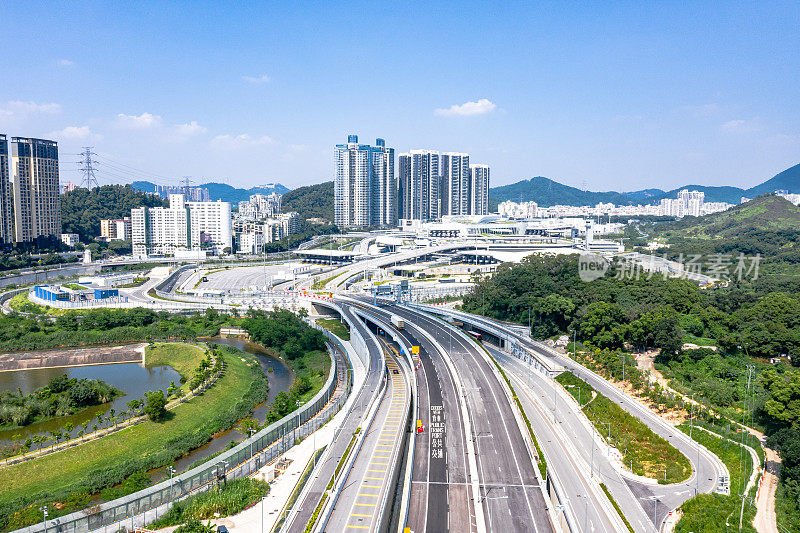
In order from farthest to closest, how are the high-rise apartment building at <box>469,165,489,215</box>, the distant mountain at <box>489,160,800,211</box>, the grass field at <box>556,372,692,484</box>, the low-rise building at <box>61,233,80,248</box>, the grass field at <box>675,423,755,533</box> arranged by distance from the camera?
the distant mountain at <box>489,160,800,211</box>, the high-rise apartment building at <box>469,165,489,215</box>, the low-rise building at <box>61,233,80,248</box>, the grass field at <box>556,372,692,484</box>, the grass field at <box>675,423,755,533</box>

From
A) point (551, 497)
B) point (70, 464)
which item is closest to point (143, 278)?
point (70, 464)

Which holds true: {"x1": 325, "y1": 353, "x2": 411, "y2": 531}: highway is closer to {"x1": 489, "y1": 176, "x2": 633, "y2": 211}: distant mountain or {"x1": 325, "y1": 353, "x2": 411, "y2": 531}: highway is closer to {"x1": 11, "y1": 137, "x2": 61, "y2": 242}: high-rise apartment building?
{"x1": 11, "y1": 137, "x2": 61, "y2": 242}: high-rise apartment building

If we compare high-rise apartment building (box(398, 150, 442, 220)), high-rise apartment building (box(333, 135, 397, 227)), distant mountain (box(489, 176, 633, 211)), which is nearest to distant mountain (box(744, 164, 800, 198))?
distant mountain (box(489, 176, 633, 211))

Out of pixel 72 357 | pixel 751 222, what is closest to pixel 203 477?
pixel 72 357

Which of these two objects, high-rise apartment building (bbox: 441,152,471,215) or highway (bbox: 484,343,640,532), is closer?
highway (bbox: 484,343,640,532)

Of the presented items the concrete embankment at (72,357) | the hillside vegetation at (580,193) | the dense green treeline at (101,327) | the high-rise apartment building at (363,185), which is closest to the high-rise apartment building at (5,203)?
the dense green treeline at (101,327)

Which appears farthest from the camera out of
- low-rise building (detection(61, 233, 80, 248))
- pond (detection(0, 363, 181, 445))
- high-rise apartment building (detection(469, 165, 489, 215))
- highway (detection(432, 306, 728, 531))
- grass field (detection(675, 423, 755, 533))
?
high-rise apartment building (detection(469, 165, 489, 215))

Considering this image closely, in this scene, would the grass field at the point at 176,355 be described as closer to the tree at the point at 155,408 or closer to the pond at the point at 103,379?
the pond at the point at 103,379

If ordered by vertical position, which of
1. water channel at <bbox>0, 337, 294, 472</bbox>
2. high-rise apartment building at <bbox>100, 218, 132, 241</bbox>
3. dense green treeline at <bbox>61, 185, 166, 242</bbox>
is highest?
dense green treeline at <bbox>61, 185, 166, 242</bbox>
